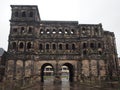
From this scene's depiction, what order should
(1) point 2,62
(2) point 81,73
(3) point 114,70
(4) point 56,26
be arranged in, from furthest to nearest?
(1) point 2,62, (3) point 114,70, (4) point 56,26, (2) point 81,73

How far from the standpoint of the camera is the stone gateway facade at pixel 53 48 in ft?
101

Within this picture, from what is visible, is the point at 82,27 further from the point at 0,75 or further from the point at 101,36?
the point at 0,75

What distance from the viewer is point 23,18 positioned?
33031mm

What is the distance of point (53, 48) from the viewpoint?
106 feet

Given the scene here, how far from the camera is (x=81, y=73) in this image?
1229 inches

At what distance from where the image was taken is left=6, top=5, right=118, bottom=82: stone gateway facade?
30734 mm

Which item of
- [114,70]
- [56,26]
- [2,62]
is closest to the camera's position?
[56,26]

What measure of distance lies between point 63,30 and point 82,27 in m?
3.91

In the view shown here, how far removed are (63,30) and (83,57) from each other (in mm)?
6727

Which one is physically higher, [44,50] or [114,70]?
[44,50]

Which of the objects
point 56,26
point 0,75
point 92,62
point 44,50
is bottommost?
point 0,75

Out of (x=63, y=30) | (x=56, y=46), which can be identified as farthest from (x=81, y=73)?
(x=63, y=30)

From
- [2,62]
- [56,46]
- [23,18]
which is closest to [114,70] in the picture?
[56,46]

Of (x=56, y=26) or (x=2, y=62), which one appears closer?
(x=56, y=26)
